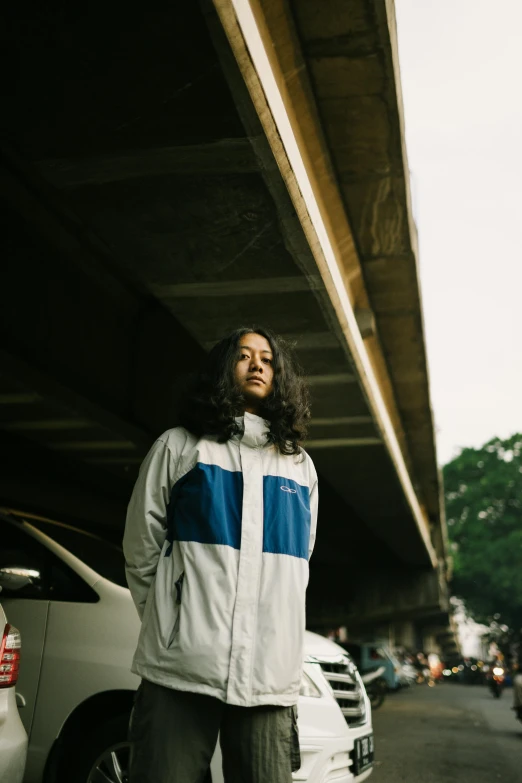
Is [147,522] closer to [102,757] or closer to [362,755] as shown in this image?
[102,757]

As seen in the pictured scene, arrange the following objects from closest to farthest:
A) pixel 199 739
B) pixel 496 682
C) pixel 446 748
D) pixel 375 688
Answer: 1. pixel 199 739
2. pixel 446 748
3. pixel 375 688
4. pixel 496 682

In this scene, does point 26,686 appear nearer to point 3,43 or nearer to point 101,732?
point 101,732

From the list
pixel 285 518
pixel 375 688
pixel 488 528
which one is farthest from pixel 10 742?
pixel 488 528

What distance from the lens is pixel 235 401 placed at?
9.03ft

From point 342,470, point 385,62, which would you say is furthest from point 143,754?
point 342,470

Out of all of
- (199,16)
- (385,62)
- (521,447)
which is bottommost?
(199,16)

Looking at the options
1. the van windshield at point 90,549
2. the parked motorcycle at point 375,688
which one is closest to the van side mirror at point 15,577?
the van windshield at point 90,549

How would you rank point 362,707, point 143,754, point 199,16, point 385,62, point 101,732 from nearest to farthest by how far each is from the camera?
point 143,754, point 199,16, point 101,732, point 385,62, point 362,707

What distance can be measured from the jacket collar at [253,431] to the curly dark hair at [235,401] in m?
0.02

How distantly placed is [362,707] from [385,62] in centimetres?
424

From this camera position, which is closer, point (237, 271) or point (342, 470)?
point (237, 271)

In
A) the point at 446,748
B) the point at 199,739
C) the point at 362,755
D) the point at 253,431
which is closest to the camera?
the point at 199,739

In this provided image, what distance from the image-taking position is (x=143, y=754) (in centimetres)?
218

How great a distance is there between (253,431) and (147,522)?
46 cm
